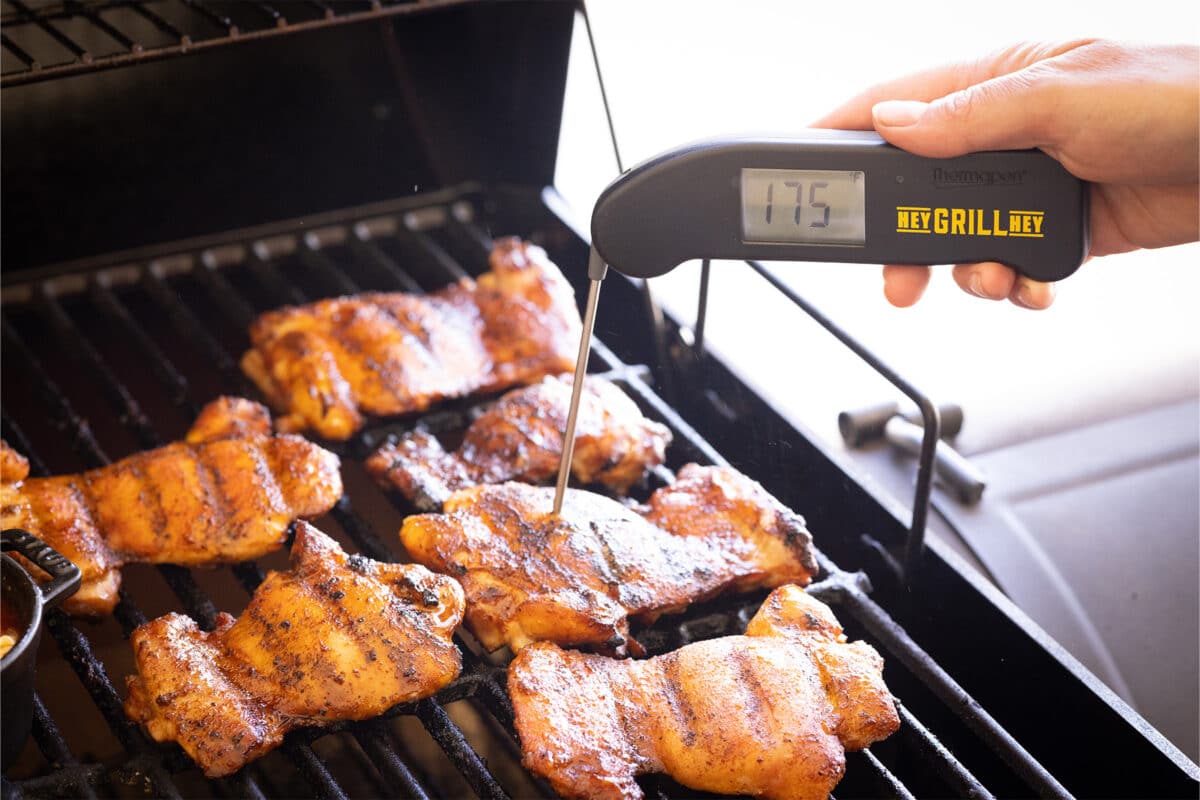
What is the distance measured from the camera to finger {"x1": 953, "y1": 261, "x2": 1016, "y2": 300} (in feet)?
6.55

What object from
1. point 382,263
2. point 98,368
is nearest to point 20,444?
point 98,368

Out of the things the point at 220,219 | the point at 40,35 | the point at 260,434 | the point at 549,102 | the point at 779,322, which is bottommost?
the point at 779,322

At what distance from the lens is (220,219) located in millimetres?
2951

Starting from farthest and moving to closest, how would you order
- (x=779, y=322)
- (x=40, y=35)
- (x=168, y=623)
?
(x=779, y=322) → (x=40, y=35) → (x=168, y=623)

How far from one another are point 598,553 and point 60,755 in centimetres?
87

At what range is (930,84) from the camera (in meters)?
2.24

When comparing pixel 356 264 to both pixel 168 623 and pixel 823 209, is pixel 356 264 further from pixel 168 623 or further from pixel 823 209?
pixel 823 209

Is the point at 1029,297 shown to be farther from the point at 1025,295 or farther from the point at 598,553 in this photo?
the point at 598,553

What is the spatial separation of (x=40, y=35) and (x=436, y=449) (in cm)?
132

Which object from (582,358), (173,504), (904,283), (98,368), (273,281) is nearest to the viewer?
(582,358)

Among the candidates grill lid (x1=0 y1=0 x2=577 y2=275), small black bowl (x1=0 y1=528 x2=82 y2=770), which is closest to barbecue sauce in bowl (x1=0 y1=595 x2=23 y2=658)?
small black bowl (x1=0 y1=528 x2=82 y2=770)

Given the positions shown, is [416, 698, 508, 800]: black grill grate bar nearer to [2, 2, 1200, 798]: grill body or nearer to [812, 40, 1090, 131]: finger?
[2, 2, 1200, 798]: grill body

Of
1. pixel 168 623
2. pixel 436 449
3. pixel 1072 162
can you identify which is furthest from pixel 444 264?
pixel 1072 162

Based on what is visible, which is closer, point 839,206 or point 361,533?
point 839,206
